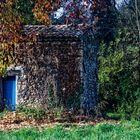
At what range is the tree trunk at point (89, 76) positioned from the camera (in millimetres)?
23916

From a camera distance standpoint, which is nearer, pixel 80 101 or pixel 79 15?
pixel 79 15

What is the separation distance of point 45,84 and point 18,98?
1.75m

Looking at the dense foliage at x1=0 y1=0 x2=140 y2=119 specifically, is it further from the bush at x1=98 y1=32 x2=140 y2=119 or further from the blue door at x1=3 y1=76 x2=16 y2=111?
the blue door at x1=3 y1=76 x2=16 y2=111

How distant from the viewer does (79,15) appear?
66.4 ft

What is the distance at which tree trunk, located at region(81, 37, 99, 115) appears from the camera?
23.9 meters

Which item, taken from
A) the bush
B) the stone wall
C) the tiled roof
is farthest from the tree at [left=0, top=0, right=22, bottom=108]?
the bush

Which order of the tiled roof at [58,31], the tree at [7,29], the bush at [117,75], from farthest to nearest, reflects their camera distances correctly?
the bush at [117,75] < the tiled roof at [58,31] < the tree at [7,29]

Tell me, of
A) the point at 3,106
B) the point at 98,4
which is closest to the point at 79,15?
the point at 98,4

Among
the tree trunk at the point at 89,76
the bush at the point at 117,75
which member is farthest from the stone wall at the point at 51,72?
the bush at the point at 117,75

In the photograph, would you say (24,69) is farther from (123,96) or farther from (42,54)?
(123,96)

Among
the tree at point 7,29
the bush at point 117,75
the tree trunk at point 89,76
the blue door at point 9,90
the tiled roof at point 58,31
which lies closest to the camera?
the tree at point 7,29

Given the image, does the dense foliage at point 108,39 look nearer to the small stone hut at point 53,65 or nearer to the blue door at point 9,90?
the small stone hut at point 53,65

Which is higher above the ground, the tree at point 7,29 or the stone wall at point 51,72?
the tree at point 7,29

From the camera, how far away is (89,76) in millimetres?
24625
